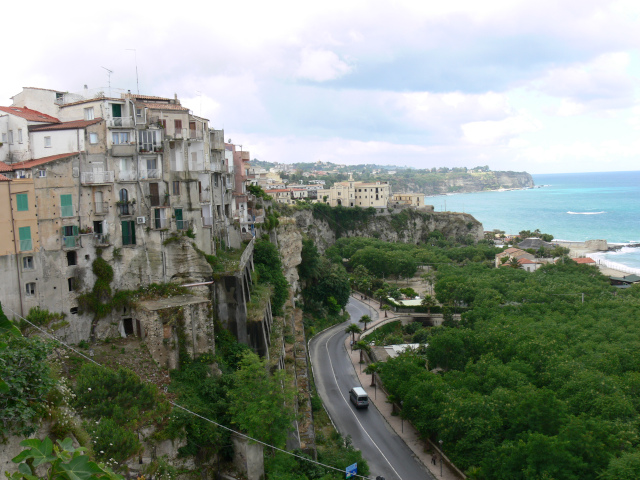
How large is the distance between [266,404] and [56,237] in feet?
41.6

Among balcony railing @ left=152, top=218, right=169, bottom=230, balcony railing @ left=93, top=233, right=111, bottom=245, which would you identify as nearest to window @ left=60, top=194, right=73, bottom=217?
balcony railing @ left=93, top=233, right=111, bottom=245

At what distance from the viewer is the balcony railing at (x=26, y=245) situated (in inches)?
924

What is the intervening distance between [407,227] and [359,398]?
7822 cm

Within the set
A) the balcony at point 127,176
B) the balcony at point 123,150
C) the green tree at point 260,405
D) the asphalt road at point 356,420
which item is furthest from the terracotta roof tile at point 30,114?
the asphalt road at point 356,420

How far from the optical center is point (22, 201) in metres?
23.5

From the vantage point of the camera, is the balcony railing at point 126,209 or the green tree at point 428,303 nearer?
the balcony railing at point 126,209

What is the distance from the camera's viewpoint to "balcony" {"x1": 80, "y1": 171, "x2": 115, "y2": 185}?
2583cm

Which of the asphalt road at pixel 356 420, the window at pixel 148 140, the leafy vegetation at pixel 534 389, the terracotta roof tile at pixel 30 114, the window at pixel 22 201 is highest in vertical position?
the terracotta roof tile at pixel 30 114

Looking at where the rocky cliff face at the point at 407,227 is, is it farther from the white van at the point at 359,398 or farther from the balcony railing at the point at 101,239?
the balcony railing at the point at 101,239

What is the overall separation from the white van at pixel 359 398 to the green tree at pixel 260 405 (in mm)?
11786

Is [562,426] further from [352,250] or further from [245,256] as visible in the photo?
[352,250]

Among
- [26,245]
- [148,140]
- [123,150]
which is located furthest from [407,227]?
[26,245]

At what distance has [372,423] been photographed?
3192 centimetres

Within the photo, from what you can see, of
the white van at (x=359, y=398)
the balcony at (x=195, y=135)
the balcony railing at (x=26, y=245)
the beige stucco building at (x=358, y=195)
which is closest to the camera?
the balcony railing at (x=26, y=245)
